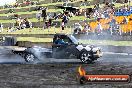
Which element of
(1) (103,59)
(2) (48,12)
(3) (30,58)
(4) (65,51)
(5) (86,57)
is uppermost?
(2) (48,12)

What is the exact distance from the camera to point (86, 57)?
85.4 ft

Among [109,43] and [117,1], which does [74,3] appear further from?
[109,43]

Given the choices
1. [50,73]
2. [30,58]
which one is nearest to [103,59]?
[30,58]

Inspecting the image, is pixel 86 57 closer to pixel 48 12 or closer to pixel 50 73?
pixel 50 73

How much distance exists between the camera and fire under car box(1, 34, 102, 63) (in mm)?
26062

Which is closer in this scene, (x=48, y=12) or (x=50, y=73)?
(x=50, y=73)

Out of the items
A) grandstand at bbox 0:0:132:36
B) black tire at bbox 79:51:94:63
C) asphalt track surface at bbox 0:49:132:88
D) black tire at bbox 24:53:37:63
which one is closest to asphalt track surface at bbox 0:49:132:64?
asphalt track surface at bbox 0:49:132:88

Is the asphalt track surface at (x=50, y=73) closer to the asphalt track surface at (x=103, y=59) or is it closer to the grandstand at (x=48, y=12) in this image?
the asphalt track surface at (x=103, y=59)

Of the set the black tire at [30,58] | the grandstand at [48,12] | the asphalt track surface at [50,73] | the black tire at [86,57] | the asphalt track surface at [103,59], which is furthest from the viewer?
the grandstand at [48,12]

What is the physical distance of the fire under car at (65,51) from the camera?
2606 centimetres

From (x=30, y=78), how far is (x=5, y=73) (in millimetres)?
2912

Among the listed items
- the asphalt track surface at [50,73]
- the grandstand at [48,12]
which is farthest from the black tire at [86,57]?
the grandstand at [48,12]

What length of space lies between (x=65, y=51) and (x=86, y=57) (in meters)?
1.48

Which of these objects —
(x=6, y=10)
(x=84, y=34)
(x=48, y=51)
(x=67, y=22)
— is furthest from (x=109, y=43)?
(x=6, y=10)
